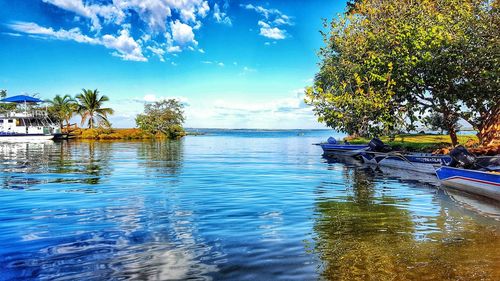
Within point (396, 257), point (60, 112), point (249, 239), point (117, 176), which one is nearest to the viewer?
point (396, 257)

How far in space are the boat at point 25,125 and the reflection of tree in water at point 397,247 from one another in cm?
7044

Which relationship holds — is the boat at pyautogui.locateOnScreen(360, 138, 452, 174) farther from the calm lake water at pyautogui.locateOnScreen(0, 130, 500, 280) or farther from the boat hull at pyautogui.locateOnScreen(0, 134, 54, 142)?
the boat hull at pyautogui.locateOnScreen(0, 134, 54, 142)

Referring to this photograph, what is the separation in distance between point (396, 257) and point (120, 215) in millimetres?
7494

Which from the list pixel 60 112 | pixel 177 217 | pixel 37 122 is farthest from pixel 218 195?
pixel 60 112

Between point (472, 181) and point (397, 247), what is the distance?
9299 millimetres

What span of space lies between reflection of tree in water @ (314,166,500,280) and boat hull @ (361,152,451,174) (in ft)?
34.0

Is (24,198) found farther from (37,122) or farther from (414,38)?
(37,122)

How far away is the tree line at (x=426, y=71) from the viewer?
22031mm

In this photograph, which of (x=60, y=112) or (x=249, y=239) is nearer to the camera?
(x=249, y=239)

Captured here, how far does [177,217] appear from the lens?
1069 centimetres

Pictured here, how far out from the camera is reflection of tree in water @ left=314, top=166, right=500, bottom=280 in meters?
6.29

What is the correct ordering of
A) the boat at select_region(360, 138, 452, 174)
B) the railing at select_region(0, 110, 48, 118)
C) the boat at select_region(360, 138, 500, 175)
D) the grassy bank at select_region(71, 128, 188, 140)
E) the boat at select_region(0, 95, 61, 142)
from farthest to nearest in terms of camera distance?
the grassy bank at select_region(71, 128, 188, 140)
the railing at select_region(0, 110, 48, 118)
the boat at select_region(0, 95, 61, 142)
the boat at select_region(360, 138, 452, 174)
the boat at select_region(360, 138, 500, 175)

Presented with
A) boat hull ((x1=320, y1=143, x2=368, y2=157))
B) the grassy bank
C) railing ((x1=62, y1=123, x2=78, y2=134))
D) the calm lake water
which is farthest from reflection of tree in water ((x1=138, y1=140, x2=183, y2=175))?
railing ((x1=62, y1=123, x2=78, y2=134))

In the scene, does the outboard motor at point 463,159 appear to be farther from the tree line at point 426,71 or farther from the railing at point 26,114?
the railing at point 26,114
